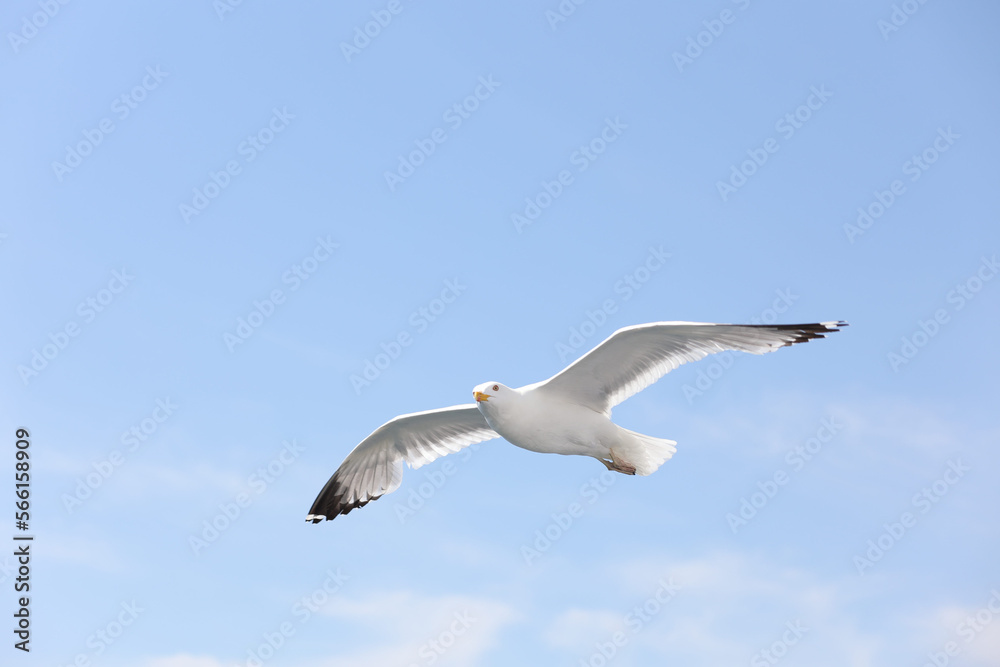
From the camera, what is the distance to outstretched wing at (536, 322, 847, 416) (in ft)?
28.8

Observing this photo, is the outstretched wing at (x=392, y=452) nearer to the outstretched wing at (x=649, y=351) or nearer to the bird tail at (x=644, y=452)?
the outstretched wing at (x=649, y=351)

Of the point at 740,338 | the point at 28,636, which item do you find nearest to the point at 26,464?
the point at 28,636

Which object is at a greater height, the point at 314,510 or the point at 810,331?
the point at 314,510

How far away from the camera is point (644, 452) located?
9.45 meters

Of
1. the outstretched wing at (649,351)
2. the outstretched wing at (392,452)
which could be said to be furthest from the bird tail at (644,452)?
the outstretched wing at (392,452)

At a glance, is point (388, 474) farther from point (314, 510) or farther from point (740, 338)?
point (740, 338)

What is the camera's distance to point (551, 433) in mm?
9172

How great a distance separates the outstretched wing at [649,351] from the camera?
28.8ft

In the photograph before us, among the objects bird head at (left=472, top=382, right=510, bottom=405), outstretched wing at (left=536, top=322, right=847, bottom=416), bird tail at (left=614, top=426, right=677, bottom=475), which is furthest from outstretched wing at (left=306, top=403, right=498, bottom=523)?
bird tail at (left=614, top=426, right=677, bottom=475)

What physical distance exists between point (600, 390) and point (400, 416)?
8.52 ft

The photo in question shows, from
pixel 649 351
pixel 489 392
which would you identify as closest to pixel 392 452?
pixel 489 392

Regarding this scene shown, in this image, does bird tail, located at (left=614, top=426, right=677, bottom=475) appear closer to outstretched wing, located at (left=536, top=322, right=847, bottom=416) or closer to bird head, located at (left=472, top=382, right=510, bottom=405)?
outstretched wing, located at (left=536, top=322, right=847, bottom=416)

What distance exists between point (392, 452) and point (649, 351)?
12.4 ft

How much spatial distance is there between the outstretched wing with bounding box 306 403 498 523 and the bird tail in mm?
1894
